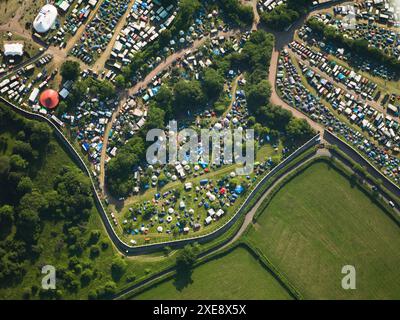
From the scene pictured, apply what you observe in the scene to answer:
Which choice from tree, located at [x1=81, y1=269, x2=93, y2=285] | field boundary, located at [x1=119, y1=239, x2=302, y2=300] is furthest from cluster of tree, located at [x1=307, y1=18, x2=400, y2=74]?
tree, located at [x1=81, y1=269, x2=93, y2=285]

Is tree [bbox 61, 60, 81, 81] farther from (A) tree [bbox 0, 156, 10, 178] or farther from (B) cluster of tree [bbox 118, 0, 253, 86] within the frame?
(A) tree [bbox 0, 156, 10, 178]

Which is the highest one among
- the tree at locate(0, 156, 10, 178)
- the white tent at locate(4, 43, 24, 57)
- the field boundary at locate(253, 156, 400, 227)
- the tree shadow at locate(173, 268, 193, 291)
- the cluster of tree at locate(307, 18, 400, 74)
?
the cluster of tree at locate(307, 18, 400, 74)

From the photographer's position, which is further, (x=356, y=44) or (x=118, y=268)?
(x=356, y=44)

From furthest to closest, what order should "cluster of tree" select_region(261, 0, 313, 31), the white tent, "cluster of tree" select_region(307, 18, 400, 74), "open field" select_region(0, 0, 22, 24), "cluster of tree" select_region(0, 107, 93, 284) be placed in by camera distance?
"cluster of tree" select_region(307, 18, 400, 74) → "cluster of tree" select_region(261, 0, 313, 31) → "open field" select_region(0, 0, 22, 24) → the white tent → "cluster of tree" select_region(0, 107, 93, 284)

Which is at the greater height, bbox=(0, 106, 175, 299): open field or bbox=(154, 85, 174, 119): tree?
bbox=(154, 85, 174, 119): tree

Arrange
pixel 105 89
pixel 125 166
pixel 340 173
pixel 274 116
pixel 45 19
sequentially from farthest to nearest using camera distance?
pixel 340 173 < pixel 274 116 < pixel 45 19 < pixel 105 89 < pixel 125 166

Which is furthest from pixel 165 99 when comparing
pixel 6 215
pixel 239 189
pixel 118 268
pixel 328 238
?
pixel 328 238

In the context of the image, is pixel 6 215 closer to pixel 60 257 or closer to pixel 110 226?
pixel 60 257
